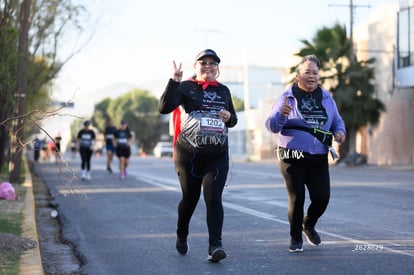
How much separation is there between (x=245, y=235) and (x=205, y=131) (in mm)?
2302

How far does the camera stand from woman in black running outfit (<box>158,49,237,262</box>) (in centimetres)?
630

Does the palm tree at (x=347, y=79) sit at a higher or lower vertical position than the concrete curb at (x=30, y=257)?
higher

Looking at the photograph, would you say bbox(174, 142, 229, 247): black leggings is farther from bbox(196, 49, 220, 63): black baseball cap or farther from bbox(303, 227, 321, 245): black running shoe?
bbox(303, 227, 321, 245): black running shoe

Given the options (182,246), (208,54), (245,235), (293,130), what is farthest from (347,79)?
(208,54)

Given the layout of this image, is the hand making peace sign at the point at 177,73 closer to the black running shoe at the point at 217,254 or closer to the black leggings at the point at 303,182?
the black leggings at the point at 303,182

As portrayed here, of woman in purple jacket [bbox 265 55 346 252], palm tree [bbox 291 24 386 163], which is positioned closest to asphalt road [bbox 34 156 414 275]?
woman in purple jacket [bbox 265 55 346 252]

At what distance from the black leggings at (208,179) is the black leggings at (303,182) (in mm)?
656

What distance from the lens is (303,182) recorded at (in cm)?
673

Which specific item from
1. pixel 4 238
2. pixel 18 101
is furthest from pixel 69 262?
pixel 18 101

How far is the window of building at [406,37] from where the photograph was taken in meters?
31.8

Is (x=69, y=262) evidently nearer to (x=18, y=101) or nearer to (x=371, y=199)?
(x=371, y=199)

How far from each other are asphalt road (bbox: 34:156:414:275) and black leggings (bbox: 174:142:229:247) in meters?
0.39

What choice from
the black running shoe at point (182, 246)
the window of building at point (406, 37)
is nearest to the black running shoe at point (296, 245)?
the black running shoe at point (182, 246)

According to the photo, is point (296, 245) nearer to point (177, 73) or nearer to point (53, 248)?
point (177, 73)
